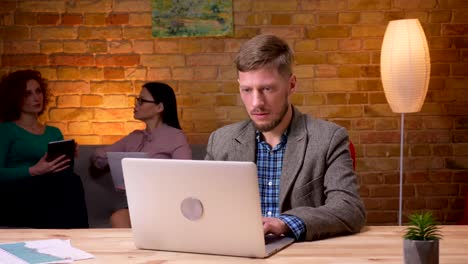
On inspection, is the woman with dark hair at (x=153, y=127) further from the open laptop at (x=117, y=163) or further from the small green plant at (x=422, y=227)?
the small green plant at (x=422, y=227)

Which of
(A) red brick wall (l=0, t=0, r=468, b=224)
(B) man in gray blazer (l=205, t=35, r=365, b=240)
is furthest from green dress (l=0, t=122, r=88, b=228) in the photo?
(B) man in gray blazer (l=205, t=35, r=365, b=240)

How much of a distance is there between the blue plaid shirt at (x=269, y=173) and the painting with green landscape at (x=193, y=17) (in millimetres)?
2345

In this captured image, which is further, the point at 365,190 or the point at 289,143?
the point at 365,190

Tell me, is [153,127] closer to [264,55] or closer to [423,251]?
[264,55]

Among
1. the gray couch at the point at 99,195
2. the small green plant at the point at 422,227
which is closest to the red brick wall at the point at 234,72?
the gray couch at the point at 99,195

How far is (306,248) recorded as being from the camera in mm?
1985

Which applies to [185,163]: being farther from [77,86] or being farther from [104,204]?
[77,86]

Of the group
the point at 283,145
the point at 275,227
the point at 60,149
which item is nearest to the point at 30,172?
the point at 60,149

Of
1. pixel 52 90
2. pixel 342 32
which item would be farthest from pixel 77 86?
pixel 342 32

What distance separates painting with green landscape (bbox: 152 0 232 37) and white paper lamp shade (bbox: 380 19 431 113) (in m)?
1.09

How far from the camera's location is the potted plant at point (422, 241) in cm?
162

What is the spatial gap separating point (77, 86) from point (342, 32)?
1847 millimetres

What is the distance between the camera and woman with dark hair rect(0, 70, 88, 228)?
4.11m

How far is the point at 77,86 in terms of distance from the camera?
16.1 ft
